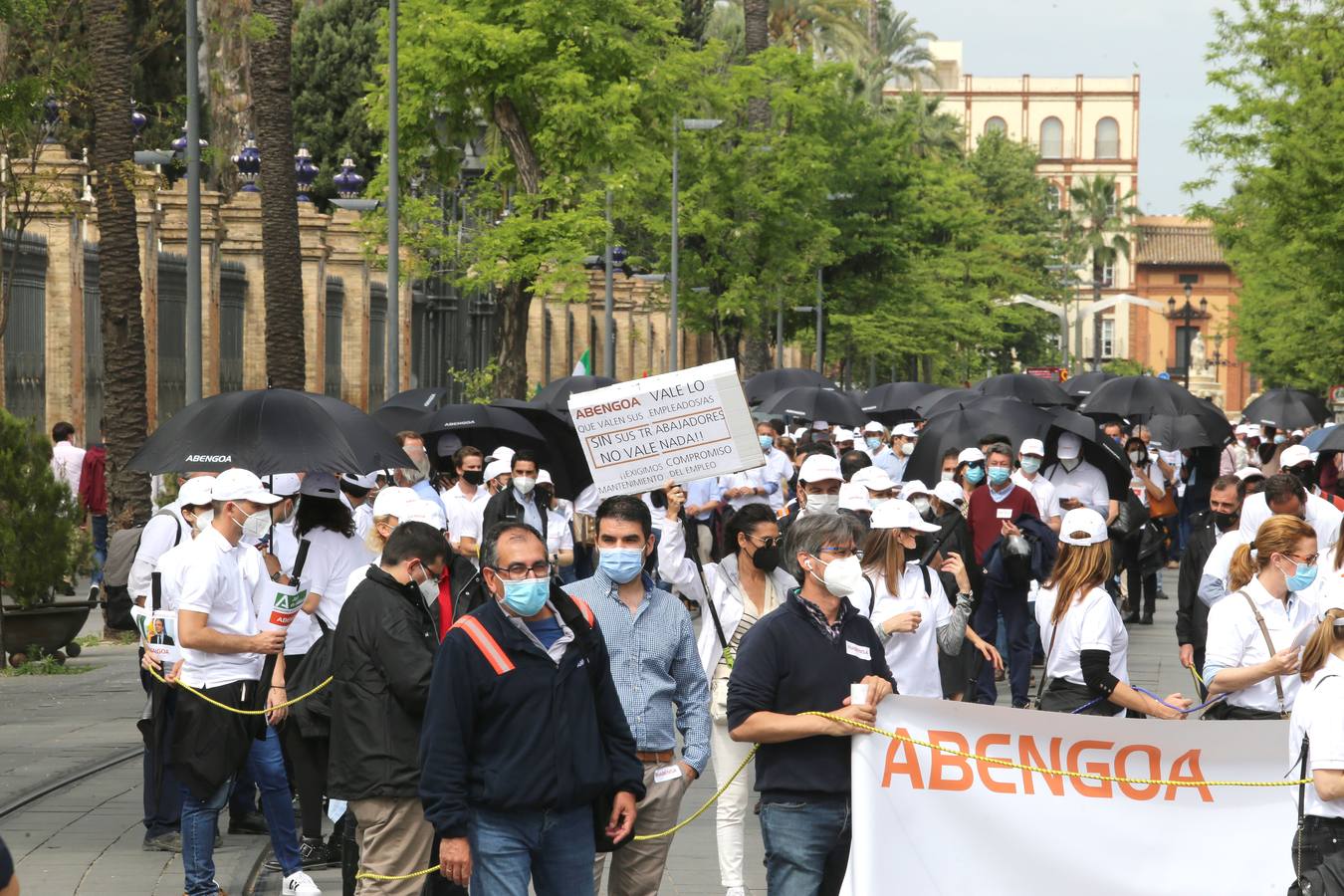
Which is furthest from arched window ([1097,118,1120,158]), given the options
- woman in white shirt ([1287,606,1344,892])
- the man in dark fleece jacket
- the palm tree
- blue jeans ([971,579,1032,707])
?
the man in dark fleece jacket

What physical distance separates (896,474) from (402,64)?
1285 centimetres

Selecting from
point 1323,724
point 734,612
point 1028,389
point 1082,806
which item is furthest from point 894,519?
point 1028,389

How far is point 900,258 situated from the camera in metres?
58.2

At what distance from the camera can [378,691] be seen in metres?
7.59

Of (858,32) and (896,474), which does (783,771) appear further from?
(858,32)

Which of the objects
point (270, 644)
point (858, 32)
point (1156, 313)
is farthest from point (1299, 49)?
point (1156, 313)

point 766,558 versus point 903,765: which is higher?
point 766,558

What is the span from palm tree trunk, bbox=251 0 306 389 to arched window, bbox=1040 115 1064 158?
157698 mm

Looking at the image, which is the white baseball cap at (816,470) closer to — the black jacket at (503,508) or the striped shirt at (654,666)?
the black jacket at (503,508)

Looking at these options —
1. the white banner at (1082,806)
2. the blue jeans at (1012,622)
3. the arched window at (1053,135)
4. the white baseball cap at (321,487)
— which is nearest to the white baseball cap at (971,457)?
the blue jeans at (1012,622)

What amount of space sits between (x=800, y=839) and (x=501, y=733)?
1105mm

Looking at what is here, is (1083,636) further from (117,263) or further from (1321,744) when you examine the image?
(117,263)

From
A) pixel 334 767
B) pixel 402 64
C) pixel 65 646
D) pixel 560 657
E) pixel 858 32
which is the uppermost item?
pixel 858 32

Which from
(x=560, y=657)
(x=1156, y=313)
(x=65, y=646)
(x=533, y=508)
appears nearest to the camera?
(x=560, y=657)
